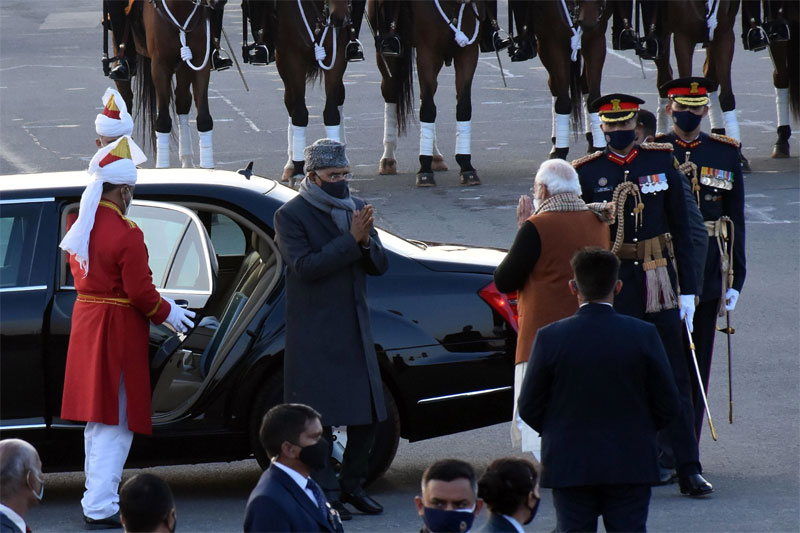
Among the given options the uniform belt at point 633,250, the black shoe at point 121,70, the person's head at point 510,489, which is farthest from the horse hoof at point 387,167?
the person's head at point 510,489

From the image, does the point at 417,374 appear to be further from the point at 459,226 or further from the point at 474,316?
the point at 459,226

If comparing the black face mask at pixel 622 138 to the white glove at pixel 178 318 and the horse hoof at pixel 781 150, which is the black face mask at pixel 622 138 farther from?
the horse hoof at pixel 781 150

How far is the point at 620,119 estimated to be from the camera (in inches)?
287

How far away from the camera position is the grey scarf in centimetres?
688

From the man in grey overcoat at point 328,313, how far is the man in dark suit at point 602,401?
161 centimetres

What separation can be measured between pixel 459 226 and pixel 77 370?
7521 millimetres

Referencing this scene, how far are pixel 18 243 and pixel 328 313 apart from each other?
1.52 metres

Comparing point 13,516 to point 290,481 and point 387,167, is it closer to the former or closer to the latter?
point 290,481

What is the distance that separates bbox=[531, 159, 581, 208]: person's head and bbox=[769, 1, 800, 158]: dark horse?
11.3 meters

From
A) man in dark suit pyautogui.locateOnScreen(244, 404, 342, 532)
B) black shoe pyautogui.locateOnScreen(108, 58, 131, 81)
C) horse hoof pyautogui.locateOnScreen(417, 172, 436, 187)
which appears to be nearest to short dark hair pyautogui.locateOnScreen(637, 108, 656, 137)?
man in dark suit pyautogui.locateOnScreen(244, 404, 342, 532)

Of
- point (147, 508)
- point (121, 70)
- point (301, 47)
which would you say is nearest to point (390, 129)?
point (301, 47)

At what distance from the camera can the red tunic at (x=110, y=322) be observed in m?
Answer: 6.78

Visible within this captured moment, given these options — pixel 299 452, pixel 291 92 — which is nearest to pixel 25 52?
pixel 291 92

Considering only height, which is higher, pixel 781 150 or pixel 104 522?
pixel 104 522
